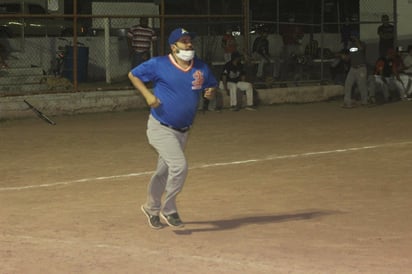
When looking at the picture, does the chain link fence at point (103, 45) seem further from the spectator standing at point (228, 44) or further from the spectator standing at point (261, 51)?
the spectator standing at point (228, 44)

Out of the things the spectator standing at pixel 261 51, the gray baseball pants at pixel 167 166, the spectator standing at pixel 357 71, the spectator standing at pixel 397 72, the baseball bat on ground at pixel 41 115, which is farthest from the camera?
the spectator standing at pixel 261 51

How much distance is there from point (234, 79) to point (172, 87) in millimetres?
13570

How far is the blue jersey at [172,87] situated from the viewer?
26.4 ft

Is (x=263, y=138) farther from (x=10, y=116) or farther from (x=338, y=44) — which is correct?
(x=338, y=44)

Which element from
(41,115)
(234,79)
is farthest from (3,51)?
(234,79)

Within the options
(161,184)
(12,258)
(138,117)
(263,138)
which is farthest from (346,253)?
(138,117)

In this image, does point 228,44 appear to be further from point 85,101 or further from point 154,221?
point 154,221

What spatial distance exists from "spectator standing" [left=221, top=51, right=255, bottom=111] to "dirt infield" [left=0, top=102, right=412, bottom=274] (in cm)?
344

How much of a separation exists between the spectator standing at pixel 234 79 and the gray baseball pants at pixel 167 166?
13203 millimetres

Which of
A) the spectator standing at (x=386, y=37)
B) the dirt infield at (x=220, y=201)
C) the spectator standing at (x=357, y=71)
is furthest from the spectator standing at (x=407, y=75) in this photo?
the dirt infield at (x=220, y=201)

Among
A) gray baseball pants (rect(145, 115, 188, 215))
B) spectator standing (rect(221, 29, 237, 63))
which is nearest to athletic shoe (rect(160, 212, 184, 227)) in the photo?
gray baseball pants (rect(145, 115, 188, 215))

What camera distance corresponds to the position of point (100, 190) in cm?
1077

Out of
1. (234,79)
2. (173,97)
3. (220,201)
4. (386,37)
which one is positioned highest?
(386,37)

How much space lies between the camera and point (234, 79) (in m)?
21.5
